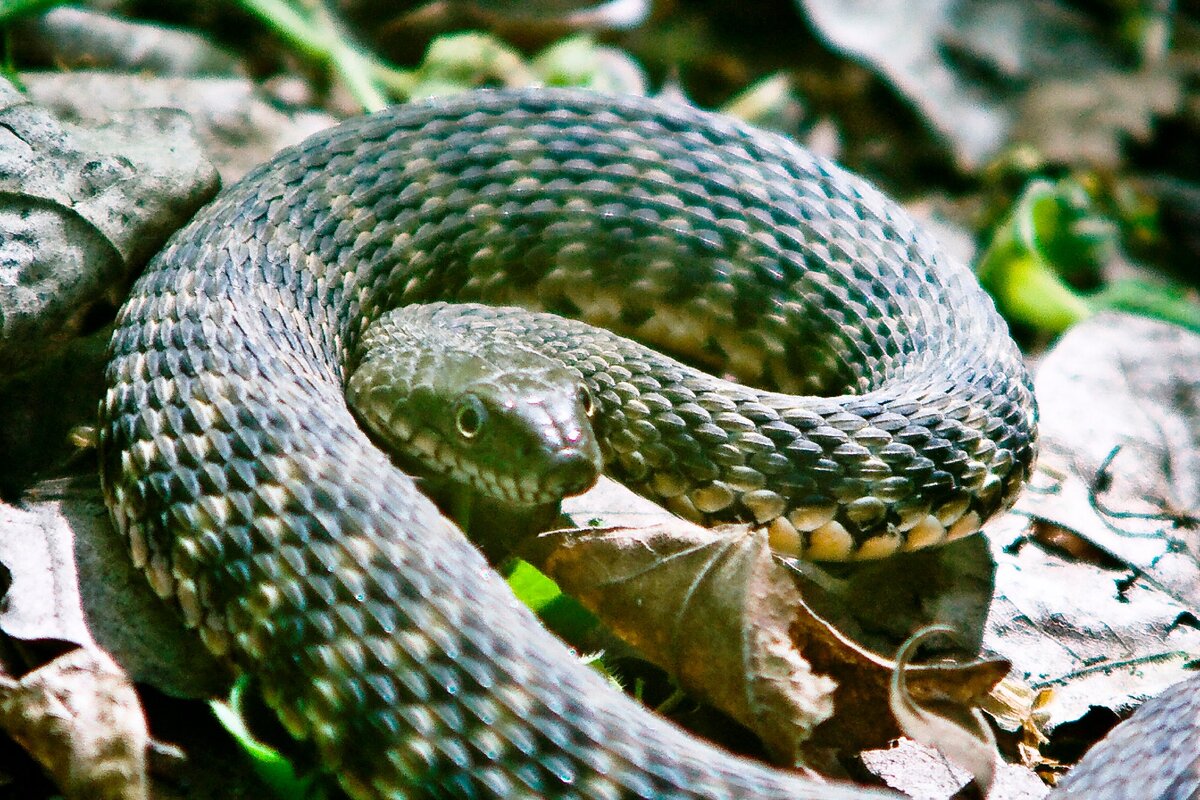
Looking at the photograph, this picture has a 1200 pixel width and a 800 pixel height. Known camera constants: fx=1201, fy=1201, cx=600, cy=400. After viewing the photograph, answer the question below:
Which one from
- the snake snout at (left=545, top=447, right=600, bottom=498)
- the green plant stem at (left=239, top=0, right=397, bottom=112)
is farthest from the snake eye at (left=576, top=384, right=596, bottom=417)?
the green plant stem at (left=239, top=0, right=397, bottom=112)

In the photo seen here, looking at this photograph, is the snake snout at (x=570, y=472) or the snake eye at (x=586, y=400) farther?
the snake eye at (x=586, y=400)

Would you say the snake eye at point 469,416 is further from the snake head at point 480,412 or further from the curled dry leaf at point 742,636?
the curled dry leaf at point 742,636

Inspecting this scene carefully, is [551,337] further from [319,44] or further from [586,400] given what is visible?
[319,44]

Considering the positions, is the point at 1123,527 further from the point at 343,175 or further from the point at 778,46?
the point at 778,46

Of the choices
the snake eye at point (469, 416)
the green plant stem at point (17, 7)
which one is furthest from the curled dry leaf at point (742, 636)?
the green plant stem at point (17, 7)

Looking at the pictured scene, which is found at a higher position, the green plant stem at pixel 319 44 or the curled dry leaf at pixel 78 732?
the green plant stem at pixel 319 44

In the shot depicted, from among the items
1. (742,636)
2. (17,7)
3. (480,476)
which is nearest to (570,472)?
(480,476)

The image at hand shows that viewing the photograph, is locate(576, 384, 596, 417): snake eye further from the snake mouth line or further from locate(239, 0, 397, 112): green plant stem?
locate(239, 0, 397, 112): green plant stem

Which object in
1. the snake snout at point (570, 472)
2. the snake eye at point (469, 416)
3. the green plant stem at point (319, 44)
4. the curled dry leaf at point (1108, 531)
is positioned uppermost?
the green plant stem at point (319, 44)
